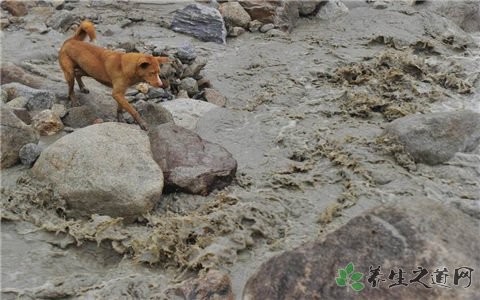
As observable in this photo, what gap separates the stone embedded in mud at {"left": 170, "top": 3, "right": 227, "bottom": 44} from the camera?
1157 centimetres

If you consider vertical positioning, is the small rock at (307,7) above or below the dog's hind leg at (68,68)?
below

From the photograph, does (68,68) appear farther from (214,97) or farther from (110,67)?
(214,97)

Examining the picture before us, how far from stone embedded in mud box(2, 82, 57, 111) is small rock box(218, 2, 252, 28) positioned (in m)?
5.89

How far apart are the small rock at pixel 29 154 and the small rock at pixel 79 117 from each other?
3.90ft

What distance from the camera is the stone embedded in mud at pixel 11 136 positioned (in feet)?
19.7

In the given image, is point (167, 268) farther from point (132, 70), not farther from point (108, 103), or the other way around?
point (108, 103)

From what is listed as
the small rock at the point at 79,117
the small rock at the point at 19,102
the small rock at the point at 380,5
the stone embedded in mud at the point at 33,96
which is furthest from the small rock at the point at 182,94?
the small rock at the point at 380,5

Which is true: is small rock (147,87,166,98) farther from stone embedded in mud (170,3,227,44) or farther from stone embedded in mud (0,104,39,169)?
stone embedded in mud (170,3,227,44)

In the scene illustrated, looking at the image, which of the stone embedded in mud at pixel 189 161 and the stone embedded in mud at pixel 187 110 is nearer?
the stone embedded in mud at pixel 189 161

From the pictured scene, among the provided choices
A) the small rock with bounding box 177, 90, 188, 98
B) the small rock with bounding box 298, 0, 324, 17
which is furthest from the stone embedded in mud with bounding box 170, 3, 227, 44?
the small rock with bounding box 177, 90, 188, 98

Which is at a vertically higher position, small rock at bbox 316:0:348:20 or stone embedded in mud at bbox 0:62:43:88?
stone embedded in mud at bbox 0:62:43:88

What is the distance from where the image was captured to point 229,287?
4.14m

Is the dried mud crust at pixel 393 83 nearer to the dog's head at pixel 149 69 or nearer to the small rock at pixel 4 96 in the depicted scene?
the dog's head at pixel 149 69

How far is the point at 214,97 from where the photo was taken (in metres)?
8.91
